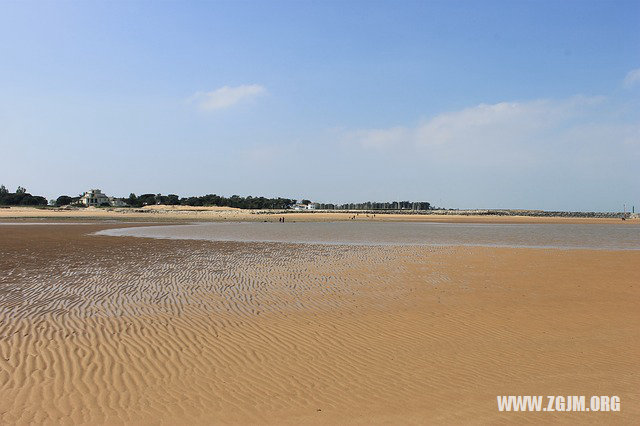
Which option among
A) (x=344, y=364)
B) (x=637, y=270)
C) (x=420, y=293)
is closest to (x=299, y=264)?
(x=420, y=293)

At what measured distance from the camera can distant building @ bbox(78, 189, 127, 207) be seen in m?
153

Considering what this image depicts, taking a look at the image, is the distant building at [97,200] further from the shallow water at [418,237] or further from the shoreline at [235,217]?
the shallow water at [418,237]

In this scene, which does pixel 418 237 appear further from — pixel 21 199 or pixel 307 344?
pixel 21 199

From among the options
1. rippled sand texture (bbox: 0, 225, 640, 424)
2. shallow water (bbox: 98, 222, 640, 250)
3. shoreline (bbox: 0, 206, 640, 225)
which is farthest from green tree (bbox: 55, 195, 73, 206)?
rippled sand texture (bbox: 0, 225, 640, 424)

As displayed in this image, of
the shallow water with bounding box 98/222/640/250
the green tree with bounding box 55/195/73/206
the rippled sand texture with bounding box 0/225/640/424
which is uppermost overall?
the green tree with bounding box 55/195/73/206

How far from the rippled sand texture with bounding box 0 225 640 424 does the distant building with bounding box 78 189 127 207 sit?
150 meters

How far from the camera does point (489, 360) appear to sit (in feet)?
24.6

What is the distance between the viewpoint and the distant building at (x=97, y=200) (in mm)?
152625

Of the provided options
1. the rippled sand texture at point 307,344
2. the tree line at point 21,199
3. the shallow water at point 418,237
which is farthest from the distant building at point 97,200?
the rippled sand texture at point 307,344

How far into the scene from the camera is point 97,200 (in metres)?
155

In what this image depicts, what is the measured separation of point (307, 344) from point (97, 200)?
165m

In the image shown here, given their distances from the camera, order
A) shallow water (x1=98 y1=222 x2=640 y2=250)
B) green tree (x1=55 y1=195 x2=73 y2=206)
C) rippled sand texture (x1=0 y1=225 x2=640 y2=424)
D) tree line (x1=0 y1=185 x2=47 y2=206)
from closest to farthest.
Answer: rippled sand texture (x1=0 y1=225 x2=640 y2=424) → shallow water (x1=98 y1=222 x2=640 y2=250) → tree line (x1=0 y1=185 x2=47 y2=206) → green tree (x1=55 y1=195 x2=73 y2=206)

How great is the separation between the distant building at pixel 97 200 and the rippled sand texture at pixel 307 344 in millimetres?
150131

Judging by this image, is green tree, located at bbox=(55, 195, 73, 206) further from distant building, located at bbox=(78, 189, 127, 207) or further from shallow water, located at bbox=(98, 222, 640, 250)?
shallow water, located at bbox=(98, 222, 640, 250)
